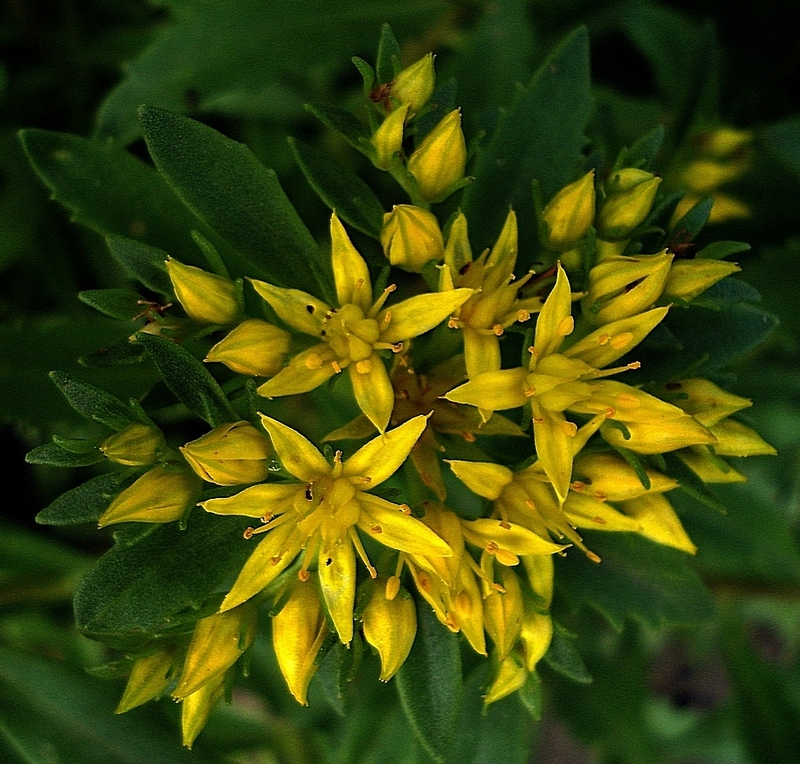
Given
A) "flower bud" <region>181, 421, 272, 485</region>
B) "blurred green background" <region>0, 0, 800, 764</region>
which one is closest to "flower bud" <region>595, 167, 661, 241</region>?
"blurred green background" <region>0, 0, 800, 764</region>

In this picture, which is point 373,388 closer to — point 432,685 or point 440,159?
point 440,159

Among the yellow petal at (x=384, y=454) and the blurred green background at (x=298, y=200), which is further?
the blurred green background at (x=298, y=200)

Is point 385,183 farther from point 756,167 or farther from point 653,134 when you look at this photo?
point 653,134

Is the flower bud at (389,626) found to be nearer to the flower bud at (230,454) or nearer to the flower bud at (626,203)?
the flower bud at (230,454)

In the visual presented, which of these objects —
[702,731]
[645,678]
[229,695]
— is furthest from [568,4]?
[702,731]

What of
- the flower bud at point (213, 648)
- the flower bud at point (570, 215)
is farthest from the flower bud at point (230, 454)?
the flower bud at point (570, 215)

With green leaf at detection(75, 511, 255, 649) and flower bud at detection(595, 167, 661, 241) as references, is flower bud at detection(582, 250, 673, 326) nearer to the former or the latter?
flower bud at detection(595, 167, 661, 241)
